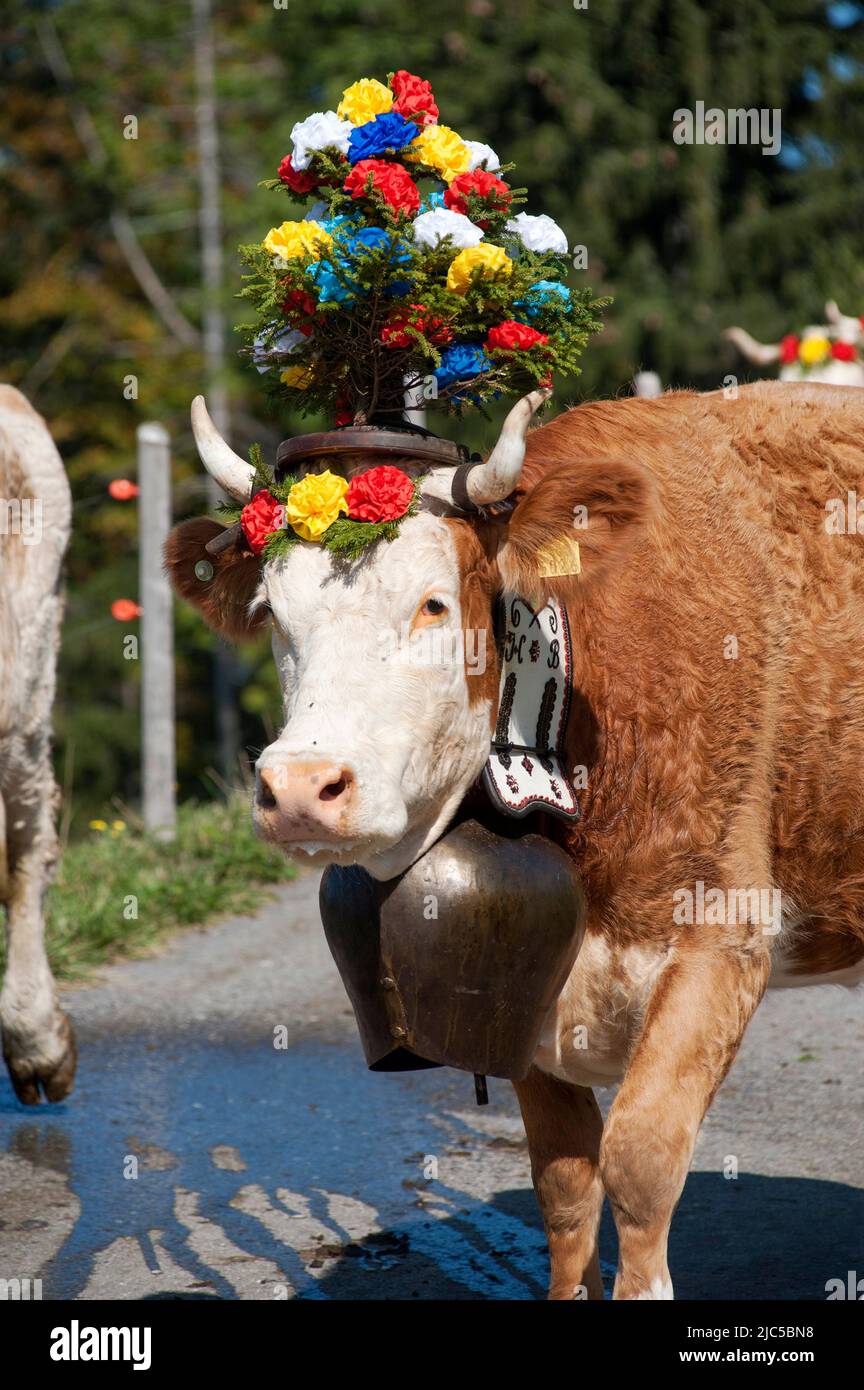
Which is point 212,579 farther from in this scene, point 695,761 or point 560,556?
point 695,761

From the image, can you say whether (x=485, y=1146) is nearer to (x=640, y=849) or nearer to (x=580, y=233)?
(x=640, y=849)

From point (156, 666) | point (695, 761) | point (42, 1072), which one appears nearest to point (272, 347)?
point (695, 761)

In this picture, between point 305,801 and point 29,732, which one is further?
point 29,732

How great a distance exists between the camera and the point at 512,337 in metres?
3.23

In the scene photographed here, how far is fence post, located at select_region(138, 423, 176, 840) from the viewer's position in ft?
29.5

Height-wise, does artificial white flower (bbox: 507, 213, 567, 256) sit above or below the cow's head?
above

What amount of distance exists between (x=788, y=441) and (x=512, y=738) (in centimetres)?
98

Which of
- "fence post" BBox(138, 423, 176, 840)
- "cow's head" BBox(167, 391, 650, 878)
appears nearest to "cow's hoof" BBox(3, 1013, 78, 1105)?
"cow's head" BBox(167, 391, 650, 878)

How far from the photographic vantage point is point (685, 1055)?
3131 mm

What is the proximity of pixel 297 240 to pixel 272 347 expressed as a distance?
21 cm

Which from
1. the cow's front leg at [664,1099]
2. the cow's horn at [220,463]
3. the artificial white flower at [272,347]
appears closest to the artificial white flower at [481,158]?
the artificial white flower at [272,347]

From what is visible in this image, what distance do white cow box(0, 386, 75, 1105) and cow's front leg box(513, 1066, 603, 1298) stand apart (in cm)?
219

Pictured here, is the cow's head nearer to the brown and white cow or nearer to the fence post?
the brown and white cow
